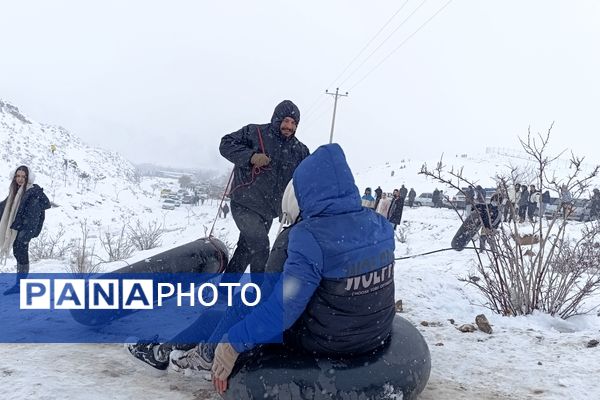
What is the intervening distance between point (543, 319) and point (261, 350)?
2853 mm

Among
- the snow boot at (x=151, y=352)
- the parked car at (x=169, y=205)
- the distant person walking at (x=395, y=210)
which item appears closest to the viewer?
the snow boot at (x=151, y=352)

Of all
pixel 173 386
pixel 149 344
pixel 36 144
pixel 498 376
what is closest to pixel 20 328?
pixel 149 344

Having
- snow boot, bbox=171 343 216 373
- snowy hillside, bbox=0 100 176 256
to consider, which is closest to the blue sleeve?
snow boot, bbox=171 343 216 373

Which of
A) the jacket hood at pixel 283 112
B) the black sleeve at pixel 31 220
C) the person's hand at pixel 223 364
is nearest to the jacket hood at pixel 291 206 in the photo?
the person's hand at pixel 223 364

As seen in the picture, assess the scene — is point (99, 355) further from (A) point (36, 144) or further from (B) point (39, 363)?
(A) point (36, 144)

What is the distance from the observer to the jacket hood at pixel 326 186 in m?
1.92

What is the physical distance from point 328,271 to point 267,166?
1.59 metres

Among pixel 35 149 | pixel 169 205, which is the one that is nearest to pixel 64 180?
pixel 169 205

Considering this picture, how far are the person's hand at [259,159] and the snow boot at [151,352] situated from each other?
1.29 meters

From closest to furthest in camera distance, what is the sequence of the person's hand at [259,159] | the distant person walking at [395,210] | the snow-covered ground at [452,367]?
the snow-covered ground at [452,367] → the person's hand at [259,159] → the distant person walking at [395,210]

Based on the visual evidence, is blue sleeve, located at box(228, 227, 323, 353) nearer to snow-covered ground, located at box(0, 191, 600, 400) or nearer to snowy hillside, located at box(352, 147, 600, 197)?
snow-covered ground, located at box(0, 191, 600, 400)

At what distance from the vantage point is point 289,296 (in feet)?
6.07

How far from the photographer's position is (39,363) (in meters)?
2.36

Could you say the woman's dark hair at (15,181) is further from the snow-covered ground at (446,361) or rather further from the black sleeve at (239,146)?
the black sleeve at (239,146)
